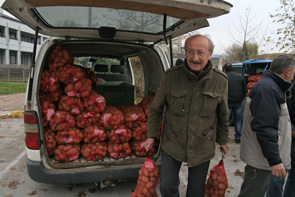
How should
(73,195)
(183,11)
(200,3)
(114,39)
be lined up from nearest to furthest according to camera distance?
(200,3)
(183,11)
(73,195)
(114,39)

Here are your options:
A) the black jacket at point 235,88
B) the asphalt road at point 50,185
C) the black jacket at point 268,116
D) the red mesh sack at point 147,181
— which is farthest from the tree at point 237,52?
Answer: the red mesh sack at point 147,181

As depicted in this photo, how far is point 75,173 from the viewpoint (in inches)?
113

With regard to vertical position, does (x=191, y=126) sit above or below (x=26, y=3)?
below

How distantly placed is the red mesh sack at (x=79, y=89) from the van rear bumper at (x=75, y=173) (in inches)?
41.3

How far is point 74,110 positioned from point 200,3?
7.41 ft

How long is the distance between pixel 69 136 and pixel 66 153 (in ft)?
0.78

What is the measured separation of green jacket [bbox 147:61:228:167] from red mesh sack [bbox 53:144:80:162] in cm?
144

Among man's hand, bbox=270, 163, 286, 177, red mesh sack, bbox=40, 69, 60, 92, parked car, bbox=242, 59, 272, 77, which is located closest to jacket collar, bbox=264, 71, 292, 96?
man's hand, bbox=270, 163, 286, 177

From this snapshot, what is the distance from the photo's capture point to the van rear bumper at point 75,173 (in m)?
2.78

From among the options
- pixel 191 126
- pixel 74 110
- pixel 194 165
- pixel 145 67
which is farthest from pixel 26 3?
pixel 145 67

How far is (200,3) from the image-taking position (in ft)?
6.45

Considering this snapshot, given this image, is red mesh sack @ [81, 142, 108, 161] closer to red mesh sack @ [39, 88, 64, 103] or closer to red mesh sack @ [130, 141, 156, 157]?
red mesh sack @ [130, 141, 156, 157]

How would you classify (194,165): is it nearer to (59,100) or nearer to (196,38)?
(196,38)

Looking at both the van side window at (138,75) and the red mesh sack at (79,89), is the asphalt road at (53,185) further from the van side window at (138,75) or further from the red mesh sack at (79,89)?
the van side window at (138,75)
